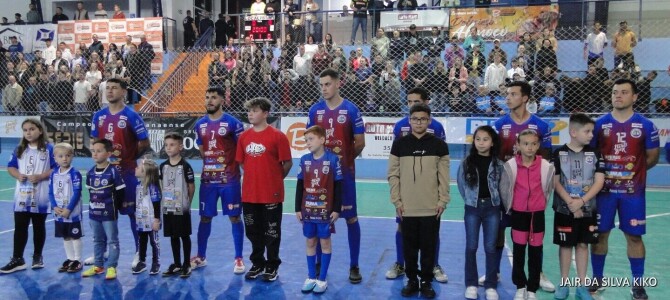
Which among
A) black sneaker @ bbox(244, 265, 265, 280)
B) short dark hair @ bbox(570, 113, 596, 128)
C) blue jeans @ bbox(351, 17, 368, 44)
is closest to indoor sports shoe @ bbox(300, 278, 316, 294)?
black sneaker @ bbox(244, 265, 265, 280)

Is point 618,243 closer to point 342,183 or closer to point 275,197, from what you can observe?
point 342,183

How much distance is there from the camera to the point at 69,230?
20.0 ft

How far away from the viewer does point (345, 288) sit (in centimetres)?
559

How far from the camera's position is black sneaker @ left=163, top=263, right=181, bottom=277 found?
600 centimetres

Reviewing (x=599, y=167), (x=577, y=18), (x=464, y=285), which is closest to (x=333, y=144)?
(x=464, y=285)

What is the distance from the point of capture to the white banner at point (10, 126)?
52.1ft

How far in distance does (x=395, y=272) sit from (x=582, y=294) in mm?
1850

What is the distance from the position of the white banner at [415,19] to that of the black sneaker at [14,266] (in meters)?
13.5

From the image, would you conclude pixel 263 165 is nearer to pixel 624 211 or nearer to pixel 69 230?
pixel 69 230

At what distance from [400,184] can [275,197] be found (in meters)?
1.33

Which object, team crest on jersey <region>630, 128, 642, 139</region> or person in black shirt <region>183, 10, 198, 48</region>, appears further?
person in black shirt <region>183, 10, 198, 48</region>

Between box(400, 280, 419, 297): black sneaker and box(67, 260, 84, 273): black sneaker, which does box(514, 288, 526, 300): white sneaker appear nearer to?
box(400, 280, 419, 297): black sneaker

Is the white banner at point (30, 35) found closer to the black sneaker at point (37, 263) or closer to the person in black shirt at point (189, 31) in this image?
the person in black shirt at point (189, 31)

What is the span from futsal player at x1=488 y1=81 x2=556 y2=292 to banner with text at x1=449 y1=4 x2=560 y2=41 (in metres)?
11.7
